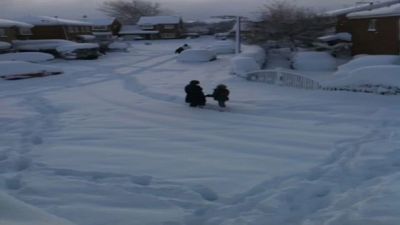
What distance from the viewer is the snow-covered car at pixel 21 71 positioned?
24.0 m

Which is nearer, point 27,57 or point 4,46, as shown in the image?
point 27,57

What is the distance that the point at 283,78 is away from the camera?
19.1 m

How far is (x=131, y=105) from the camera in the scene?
1435 centimetres

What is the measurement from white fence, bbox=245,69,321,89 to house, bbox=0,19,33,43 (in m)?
24.7

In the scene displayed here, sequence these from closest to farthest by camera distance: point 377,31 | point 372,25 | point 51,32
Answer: point 377,31 < point 372,25 < point 51,32

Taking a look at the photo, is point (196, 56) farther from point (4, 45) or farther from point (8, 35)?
point (8, 35)

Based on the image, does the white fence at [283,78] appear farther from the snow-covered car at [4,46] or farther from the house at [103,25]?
the house at [103,25]

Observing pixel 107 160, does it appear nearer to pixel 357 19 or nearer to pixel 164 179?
pixel 164 179

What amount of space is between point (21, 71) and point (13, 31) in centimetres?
1860

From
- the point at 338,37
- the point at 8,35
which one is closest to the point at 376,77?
the point at 338,37

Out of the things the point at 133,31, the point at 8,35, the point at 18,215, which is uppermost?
the point at 18,215

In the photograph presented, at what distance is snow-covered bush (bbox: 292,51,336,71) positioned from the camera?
27.9 meters

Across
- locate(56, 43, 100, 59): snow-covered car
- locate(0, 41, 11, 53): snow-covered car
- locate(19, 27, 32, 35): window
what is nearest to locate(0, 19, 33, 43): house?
locate(19, 27, 32, 35): window

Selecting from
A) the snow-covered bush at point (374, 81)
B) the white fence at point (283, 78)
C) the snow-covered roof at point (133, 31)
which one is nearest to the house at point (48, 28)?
the snow-covered roof at point (133, 31)
